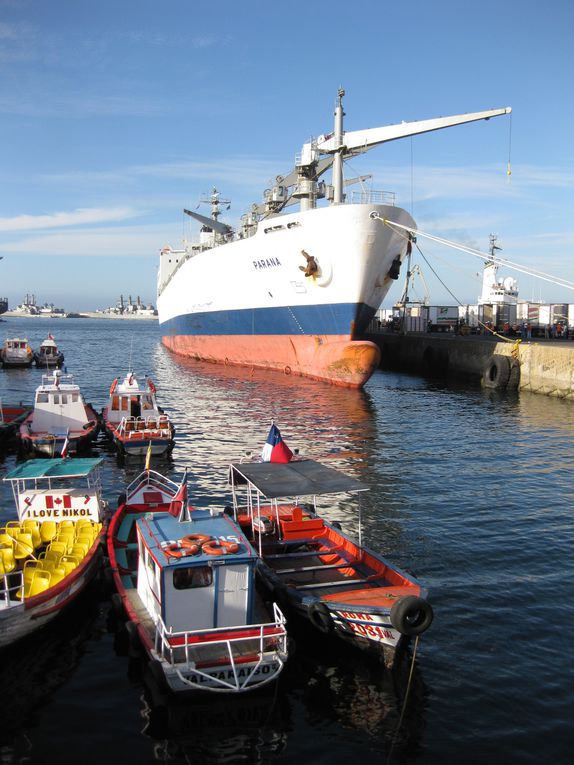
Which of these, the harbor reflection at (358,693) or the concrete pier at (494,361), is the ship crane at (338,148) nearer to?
the concrete pier at (494,361)

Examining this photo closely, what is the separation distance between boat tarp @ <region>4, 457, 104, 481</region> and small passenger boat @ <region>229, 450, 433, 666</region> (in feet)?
15.2

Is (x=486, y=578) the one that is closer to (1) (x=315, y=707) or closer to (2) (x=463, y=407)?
(1) (x=315, y=707)

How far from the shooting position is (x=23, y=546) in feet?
52.9

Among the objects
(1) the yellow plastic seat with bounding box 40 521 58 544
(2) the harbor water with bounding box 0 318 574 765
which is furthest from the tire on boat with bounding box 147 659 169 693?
(1) the yellow plastic seat with bounding box 40 521 58 544

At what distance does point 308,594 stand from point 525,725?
4758 millimetres

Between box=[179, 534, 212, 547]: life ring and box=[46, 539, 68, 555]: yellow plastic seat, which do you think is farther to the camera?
box=[46, 539, 68, 555]: yellow plastic seat

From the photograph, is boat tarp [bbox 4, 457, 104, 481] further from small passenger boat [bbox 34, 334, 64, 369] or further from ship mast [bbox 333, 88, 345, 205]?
small passenger boat [bbox 34, 334, 64, 369]

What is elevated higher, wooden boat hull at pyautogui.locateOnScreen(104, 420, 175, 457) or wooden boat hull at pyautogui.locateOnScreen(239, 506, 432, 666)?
wooden boat hull at pyautogui.locateOnScreen(104, 420, 175, 457)

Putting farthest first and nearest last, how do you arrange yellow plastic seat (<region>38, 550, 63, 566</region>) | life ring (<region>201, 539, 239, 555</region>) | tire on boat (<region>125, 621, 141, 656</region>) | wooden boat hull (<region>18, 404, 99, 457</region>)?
wooden boat hull (<region>18, 404, 99, 457</region>)
yellow plastic seat (<region>38, 550, 63, 566</region>)
tire on boat (<region>125, 621, 141, 656</region>)
life ring (<region>201, 539, 239, 555</region>)

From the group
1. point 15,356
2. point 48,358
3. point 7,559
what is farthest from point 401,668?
point 48,358

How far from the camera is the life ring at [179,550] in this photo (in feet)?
39.7

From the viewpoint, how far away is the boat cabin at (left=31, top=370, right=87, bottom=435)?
3177 centimetres

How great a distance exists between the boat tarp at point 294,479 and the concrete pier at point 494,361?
111ft

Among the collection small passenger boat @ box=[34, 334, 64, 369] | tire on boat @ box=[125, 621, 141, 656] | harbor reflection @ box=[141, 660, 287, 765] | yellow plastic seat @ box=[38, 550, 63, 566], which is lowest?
harbor reflection @ box=[141, 660, 287, 765]
